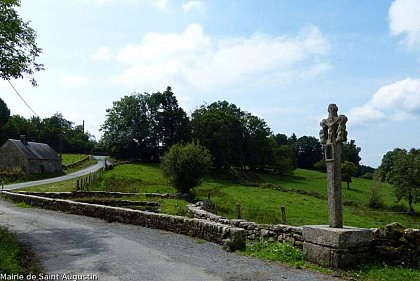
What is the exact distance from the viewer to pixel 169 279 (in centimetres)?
707

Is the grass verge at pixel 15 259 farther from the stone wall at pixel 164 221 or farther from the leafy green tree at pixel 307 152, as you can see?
the leafy green tree at pixel 307 152

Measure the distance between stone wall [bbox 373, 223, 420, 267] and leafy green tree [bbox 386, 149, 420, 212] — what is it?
3586 centimetres

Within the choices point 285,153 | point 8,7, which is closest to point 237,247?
point 8,7

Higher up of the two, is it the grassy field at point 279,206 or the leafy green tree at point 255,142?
the leafy green tree at point 255,142

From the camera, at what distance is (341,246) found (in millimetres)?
7391

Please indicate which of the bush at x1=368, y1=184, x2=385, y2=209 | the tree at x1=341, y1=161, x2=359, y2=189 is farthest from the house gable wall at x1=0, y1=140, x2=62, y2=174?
the tree at x1=341, y1=161, x2=359, y2=189

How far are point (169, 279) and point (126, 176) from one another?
37994mm

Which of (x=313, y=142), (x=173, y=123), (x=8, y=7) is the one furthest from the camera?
(x=313, y=142)

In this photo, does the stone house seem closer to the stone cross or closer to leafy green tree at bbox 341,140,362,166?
the stone cross

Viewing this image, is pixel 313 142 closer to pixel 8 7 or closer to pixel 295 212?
pixel 295 212

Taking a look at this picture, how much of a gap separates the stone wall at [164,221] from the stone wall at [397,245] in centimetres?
355

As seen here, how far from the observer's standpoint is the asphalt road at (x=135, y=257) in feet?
24.1

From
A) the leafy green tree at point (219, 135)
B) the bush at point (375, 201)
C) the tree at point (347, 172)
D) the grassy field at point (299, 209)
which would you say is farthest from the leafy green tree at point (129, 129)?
the bush at point (375, 201)

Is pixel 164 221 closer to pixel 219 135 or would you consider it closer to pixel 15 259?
pixel 15 259
